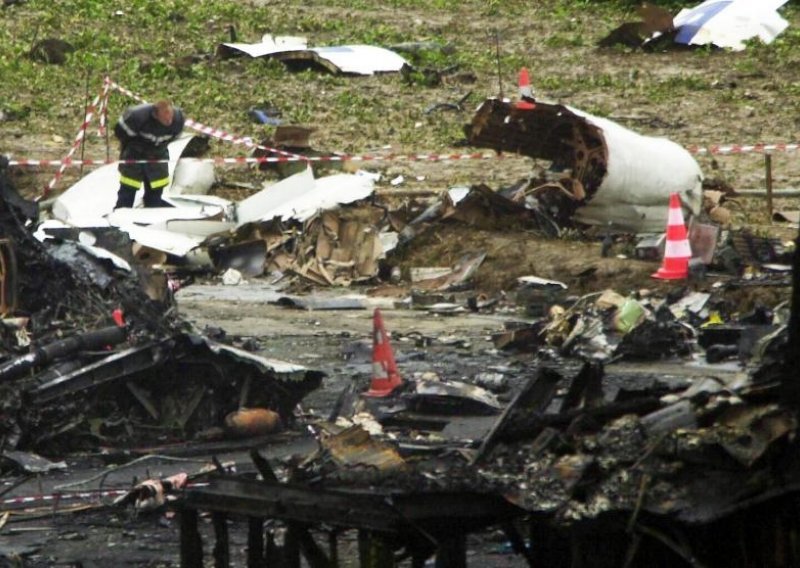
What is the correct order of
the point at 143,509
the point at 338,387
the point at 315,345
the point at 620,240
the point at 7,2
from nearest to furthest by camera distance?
the point at 143,509, the point at 338,387, the point at 315,345, the point at 620,240, the point at 7,2

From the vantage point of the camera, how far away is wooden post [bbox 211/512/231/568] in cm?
705

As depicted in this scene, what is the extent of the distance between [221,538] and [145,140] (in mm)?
12706

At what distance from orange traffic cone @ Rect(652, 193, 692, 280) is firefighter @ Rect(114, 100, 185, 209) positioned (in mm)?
5695

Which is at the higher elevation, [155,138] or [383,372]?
[155,138]

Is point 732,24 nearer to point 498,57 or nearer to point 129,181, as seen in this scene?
point 498,57

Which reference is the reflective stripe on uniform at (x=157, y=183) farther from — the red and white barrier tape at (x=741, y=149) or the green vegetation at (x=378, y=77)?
the red and white barrier tape at (x=741, y=149)

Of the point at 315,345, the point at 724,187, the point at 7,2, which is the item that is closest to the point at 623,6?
the point at 7,2

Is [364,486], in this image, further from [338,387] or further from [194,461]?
[338,387]

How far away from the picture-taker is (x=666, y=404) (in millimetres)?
6867

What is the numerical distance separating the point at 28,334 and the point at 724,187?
9.50 meters

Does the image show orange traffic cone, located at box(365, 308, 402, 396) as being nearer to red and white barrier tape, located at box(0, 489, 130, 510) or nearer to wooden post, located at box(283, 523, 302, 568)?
red and white barrier tape, located at box(0, 489, 130, 510)

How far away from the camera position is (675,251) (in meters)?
15.7

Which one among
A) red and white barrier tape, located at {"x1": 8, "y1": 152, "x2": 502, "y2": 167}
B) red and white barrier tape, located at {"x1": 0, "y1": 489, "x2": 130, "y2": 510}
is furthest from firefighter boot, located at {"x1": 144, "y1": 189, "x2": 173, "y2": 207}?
red and white barrier tape, located at {"x1": 0, "y1": 489, "x2": 130, "y2": 510}

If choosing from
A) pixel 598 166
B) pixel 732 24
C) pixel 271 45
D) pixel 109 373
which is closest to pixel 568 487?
pixel 109 373
